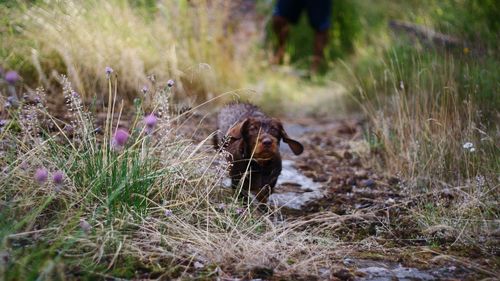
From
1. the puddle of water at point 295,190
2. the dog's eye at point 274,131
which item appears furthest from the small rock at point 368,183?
the dog's eye at point 274,131

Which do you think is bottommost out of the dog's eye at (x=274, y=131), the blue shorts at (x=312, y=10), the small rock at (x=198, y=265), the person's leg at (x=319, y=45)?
the person's leg at (x=319, y=45)

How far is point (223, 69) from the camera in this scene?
6.75m

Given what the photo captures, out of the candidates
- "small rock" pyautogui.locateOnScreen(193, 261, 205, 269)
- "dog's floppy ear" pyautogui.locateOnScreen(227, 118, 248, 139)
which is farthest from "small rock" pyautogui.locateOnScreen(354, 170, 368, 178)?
"small rock" pyautogui.locateOnScreen(193, 261, 205, 269)

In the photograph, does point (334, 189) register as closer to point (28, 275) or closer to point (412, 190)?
point (412, 190)

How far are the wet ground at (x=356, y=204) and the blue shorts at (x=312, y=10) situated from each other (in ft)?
9.26

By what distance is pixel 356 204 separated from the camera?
3.89m

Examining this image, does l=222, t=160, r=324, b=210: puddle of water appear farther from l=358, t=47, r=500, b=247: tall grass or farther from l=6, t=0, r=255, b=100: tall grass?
l=6, t=0, r=255, b=100: tall grass

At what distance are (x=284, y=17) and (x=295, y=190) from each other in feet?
17.6

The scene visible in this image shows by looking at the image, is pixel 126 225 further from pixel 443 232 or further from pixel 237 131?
pixel 443 232

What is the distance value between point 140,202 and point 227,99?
376cm

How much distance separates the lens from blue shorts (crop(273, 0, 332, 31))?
8.91 metres

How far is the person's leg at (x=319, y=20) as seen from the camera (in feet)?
29.2

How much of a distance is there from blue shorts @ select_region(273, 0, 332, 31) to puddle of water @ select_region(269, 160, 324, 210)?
4598 millimetres

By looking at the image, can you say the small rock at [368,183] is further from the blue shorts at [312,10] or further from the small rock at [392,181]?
the blue shorts at [312,10]
